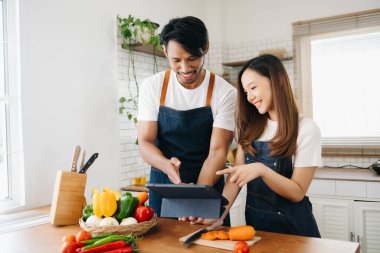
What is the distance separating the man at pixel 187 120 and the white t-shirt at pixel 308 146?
42 cm

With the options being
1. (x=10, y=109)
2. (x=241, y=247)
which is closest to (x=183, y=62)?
(x=241, y=247)

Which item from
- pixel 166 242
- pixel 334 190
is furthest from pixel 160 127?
pixel 334 190

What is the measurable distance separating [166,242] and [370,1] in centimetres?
358

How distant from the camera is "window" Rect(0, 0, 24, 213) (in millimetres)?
2449

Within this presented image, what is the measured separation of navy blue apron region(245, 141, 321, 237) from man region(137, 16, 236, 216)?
22 centimetres

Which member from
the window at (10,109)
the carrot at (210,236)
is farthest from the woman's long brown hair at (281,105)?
the window at (10,109)

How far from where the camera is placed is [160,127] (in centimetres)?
222

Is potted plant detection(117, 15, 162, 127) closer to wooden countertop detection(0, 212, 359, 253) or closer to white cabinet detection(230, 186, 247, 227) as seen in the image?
white cabinet detection(230, 186, 247, 227)

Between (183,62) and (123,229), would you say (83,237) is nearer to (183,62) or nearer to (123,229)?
(123,229)

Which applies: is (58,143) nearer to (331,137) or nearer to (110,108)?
(110,108)

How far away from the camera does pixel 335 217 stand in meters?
3.56

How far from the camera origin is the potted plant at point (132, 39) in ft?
10.7

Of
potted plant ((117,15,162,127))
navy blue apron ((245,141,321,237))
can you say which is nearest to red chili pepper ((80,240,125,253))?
navy blue apron ((245,141,321,237))

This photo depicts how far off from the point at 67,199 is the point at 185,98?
86cm
